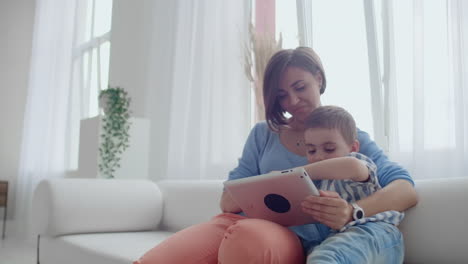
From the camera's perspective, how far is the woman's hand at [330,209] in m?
1.16

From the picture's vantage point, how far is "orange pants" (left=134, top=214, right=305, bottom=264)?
42.2 inches

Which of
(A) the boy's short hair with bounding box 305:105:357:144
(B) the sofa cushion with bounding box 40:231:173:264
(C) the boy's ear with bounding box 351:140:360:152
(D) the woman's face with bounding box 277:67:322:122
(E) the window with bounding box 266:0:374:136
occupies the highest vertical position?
(E) the window with bounding box 266:0:374:136

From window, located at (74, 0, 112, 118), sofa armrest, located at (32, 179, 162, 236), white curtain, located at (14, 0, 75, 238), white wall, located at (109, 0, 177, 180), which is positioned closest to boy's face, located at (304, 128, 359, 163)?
sofa armrest, located at (32, 179, 162, 236)

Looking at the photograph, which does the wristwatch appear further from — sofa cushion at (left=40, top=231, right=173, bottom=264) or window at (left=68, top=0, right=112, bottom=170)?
window at (left=68, top=0, right=112, bottom=170)

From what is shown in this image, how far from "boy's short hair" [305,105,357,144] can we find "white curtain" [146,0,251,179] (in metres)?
2.03

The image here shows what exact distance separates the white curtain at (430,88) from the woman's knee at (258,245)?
4.22 ft

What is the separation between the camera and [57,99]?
5.70 metres

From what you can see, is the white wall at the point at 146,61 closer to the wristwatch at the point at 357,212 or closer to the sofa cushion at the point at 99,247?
the sofa cushion at the point at 99,247

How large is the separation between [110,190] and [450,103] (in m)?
1.75

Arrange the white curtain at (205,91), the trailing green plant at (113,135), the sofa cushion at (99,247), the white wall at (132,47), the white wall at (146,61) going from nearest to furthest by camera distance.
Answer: the sofa cushion at (99,247) < the white curtain at (205,91) < the trailing green plant at (113,135) < the white wall at (146,61) < the white wall at (132,47)

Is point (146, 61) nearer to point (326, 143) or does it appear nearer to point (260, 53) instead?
point (260, 53)

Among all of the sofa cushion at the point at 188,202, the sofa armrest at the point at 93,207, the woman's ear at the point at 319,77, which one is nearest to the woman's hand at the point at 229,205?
the woman's ear at the point at 319,77

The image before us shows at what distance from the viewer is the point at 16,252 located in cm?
434

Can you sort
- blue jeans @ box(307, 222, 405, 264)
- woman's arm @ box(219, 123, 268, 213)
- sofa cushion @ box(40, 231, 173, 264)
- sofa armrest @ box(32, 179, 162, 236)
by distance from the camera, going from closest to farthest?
Answer: blue jeans @ box(307, 222, 405, 264)
woman's arm @ box(219, 123, 268, 213)
sofa cushion @ box(40, 231, 173, 264)
sofa armrest @ box(32, 179, 162, 236)
